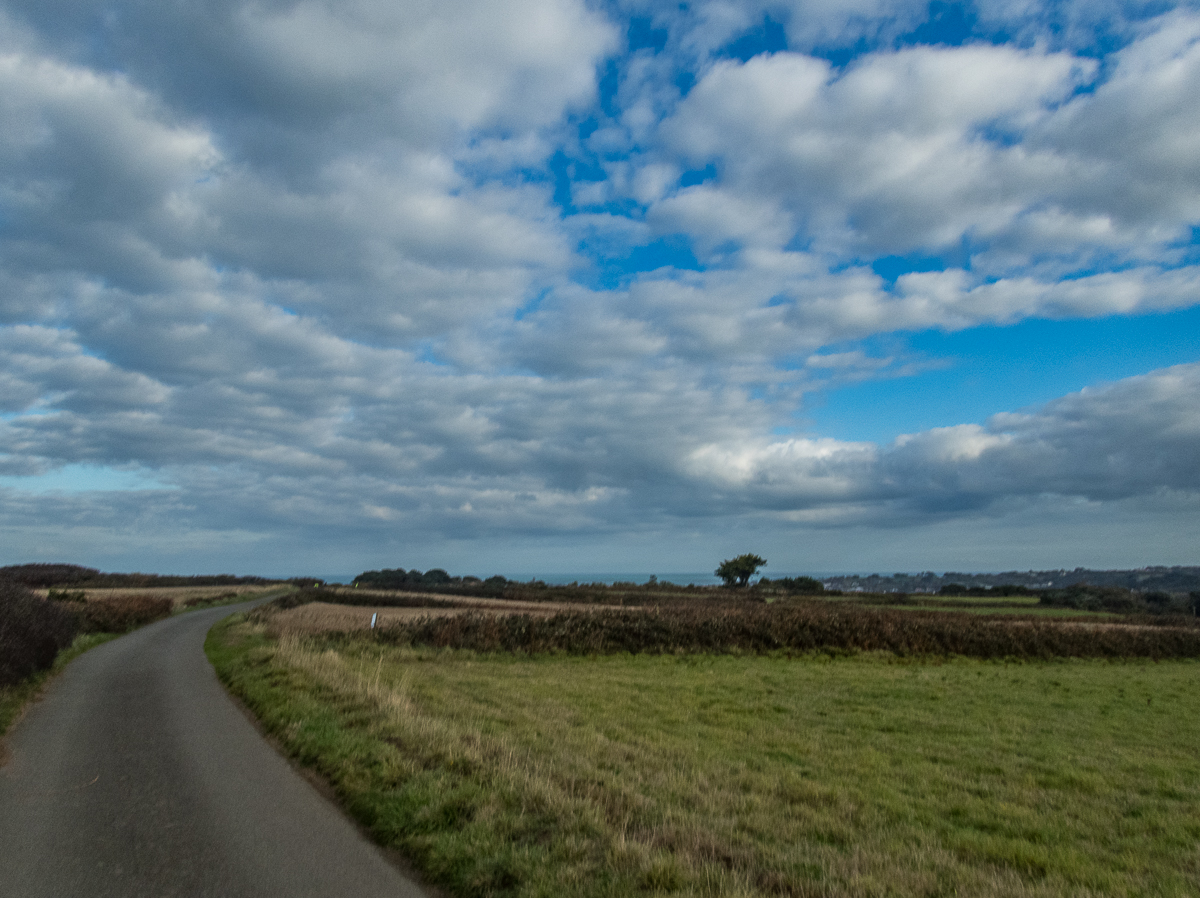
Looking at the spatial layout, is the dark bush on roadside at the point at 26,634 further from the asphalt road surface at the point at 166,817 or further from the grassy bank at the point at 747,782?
the grassy bank at the point at 747,782

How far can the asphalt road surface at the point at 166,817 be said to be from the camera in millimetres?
6699

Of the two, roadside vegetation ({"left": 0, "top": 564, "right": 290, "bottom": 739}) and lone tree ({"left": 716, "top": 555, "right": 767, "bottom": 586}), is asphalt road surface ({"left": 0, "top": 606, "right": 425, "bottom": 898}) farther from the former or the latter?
lone tree ({"left": 716, "top": 555, "right": 767, "bottom": 586})

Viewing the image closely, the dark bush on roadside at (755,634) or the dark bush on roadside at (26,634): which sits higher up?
the dark bush on roadside at (26,634)

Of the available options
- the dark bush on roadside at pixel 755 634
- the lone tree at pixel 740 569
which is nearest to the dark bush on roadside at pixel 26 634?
the dark bush on roadside at pixel 755 634

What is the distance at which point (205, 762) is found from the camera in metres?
11.1

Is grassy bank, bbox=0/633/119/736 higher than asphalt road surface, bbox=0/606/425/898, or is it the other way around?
grassy bank, bbox=0/633/119/736

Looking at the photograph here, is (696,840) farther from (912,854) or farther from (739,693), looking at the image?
(739,693)

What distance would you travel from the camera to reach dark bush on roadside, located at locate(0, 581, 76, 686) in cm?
1775

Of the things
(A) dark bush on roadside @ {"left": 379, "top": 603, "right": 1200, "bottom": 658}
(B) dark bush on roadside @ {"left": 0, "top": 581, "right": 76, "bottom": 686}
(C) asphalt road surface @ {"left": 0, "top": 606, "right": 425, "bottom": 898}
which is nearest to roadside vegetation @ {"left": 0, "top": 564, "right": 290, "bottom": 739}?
(B) dark bush on roadside @ {"left": 0, "top": 581, "right": 76, "bottom": 686}

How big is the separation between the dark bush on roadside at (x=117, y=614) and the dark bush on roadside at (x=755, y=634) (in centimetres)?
1767

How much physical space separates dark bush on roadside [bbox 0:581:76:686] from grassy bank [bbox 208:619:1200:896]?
16.4ft

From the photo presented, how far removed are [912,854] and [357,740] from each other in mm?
8441

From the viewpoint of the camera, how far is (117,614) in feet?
133

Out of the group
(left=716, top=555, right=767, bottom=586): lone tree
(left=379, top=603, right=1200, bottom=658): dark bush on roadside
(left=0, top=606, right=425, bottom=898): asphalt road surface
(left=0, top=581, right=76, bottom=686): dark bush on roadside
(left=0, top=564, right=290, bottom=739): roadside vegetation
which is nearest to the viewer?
(left=0, top=606, right=425, bottom=898): asphalt road surface
